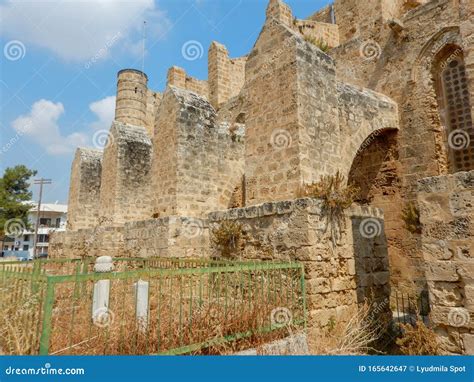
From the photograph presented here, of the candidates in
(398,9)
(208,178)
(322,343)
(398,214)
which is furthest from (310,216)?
(398,9)

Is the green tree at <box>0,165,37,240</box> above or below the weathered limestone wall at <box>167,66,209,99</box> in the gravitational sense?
below

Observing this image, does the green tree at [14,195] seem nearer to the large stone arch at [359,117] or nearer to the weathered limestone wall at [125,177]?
the weathered limestone wall at [125,177]

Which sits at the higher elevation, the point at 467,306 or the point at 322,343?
the point at 467,306

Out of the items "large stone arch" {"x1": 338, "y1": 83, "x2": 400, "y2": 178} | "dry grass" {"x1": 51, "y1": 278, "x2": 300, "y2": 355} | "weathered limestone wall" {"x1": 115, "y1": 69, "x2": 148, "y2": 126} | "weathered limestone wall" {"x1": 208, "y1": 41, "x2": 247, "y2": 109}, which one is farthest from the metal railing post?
"weathered limestone wall" {"x1": 208, "y1": 41, "x2": 247, "y2": 109}

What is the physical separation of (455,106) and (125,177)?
29.4 feet

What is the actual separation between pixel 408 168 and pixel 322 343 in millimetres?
6058

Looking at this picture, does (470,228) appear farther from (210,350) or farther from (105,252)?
(105,252)

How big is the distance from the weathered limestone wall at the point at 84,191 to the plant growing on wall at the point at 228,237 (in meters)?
7.82

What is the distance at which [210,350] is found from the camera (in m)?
3.66

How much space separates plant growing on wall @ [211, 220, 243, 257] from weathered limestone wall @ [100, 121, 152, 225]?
4.19 m

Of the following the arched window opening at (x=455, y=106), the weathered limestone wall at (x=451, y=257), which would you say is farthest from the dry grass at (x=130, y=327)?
the arched window opening at (x=455, y=106)

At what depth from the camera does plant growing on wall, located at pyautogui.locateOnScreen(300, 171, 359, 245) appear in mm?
5156

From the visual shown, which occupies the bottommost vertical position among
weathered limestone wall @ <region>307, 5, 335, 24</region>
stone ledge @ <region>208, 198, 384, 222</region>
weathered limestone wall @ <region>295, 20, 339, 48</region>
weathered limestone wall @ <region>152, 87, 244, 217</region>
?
stone ledge @ <region>208, 198, 384, 222</region>

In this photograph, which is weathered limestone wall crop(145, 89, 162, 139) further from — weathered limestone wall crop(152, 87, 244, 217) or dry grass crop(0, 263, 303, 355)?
dry grass crop(0, 263, 303, 355)
